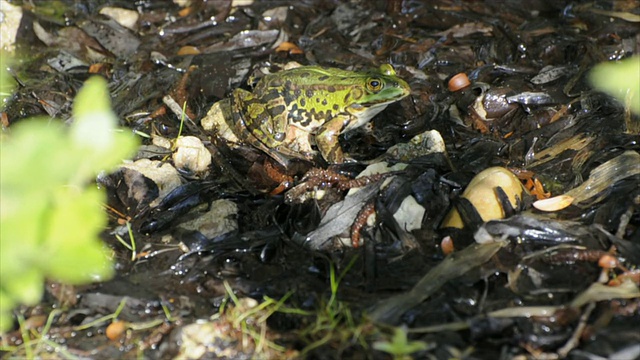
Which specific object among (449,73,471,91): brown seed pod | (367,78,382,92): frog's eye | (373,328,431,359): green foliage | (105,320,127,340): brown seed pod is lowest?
(105,320,127,340): brown seed pod

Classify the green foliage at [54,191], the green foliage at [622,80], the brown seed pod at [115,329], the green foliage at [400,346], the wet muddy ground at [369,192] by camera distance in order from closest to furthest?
the green foliage at [54,191]
the green foliage at [400,346]
the green foliage at [622,80]
the wet muddy ground at [369,192]
the brown seed pod at [115,329]

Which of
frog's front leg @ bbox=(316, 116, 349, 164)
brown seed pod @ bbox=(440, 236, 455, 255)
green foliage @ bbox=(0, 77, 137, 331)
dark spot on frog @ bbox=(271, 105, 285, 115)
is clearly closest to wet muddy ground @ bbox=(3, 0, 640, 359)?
brown seed pod @ bbox=(440, 236, 455, 255)

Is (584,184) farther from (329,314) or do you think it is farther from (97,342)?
(97,342)

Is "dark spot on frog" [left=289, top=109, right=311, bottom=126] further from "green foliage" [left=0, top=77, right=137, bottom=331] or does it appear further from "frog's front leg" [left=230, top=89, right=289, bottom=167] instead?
"green foliage" [left=0, top=77, right=137, bottom=331]

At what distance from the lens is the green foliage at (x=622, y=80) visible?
3.50m

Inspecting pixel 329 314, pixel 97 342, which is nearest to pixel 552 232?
pixel 329 314

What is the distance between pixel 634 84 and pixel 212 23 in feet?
15.5

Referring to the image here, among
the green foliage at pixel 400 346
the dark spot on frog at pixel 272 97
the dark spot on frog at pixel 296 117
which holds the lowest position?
the dark spot on frog at pixel 296 117

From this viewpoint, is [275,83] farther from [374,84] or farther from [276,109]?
[374,84]

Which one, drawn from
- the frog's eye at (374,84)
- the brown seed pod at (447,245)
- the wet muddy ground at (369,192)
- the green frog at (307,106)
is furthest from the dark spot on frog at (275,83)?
the brown seed pod at (447,245)

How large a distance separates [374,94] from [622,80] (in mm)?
2524

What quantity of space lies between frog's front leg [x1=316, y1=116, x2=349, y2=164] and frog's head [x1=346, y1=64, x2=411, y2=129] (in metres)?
0.11

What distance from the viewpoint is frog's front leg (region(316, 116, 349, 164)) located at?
18.3 feet

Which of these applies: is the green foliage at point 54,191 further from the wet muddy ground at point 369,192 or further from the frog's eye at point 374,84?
the frog's eye at point 374,84
